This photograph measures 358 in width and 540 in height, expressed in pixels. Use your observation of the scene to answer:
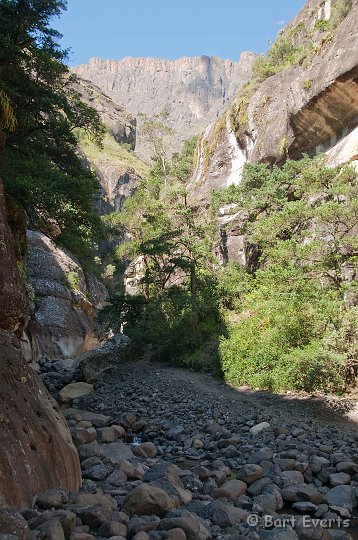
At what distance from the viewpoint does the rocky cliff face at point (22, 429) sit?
14.3ft

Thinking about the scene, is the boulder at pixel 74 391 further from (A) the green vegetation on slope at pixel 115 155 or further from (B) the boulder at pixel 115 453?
(A) the green vegetation on slope at pixel 115 155

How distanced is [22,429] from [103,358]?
13.9m

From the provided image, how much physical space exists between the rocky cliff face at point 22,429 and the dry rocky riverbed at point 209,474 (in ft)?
0.80

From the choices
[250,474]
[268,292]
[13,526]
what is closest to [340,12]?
[268,292]

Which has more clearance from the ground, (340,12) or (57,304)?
(340,12)

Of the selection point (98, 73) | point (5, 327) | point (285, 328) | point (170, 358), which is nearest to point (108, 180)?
point (170, 358)

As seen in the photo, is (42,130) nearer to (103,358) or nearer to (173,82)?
(103,358)

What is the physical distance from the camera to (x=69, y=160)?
41.5 feet

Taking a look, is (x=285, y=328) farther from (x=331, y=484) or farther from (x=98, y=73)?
(x=98, y=73)

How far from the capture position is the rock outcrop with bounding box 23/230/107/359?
24.2m

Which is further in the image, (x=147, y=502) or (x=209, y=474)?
(x=209, y=474)

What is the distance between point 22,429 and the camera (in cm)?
495

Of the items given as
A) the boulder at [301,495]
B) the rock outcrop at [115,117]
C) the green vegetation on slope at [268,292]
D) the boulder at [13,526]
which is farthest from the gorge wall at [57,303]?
the rock outcrop at [115,117]

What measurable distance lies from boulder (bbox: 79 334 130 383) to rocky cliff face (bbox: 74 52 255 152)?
16138 cm
